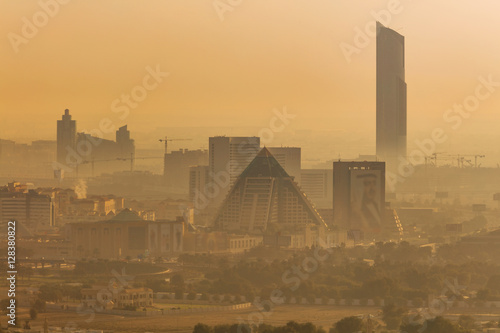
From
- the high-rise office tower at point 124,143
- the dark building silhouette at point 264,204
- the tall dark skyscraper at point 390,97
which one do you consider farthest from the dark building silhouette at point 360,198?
the tall dark skyscraper at point 390,97

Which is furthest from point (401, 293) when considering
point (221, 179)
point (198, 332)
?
point (221, 179)

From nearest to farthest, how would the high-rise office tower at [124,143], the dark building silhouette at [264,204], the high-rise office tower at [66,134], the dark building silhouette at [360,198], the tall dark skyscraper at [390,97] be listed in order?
the dark building silhouette at [264,204], the dark building silhouette at [360,198], the high-rise office tower at [66,134], the high-rise office tower at [124,143], the tall dark skyscraper at [390,97]

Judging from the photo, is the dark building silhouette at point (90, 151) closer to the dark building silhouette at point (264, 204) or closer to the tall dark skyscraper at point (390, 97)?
the tall dark skyscraper at point (390, 97)

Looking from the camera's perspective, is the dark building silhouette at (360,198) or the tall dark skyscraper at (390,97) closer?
the dark building silhouette at (360,198)

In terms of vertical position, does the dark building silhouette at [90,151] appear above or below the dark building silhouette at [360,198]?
above

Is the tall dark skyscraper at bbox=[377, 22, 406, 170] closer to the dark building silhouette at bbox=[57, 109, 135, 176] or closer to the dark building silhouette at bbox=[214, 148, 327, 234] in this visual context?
the dark building silhouette at bbox=[57, 109, 135, 176]

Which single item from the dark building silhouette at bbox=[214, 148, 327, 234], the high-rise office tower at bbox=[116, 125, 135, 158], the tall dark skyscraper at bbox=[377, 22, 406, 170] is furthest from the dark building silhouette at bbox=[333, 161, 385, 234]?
the tall dark skyscraper at bbox=[377, 22, 406, 170]
